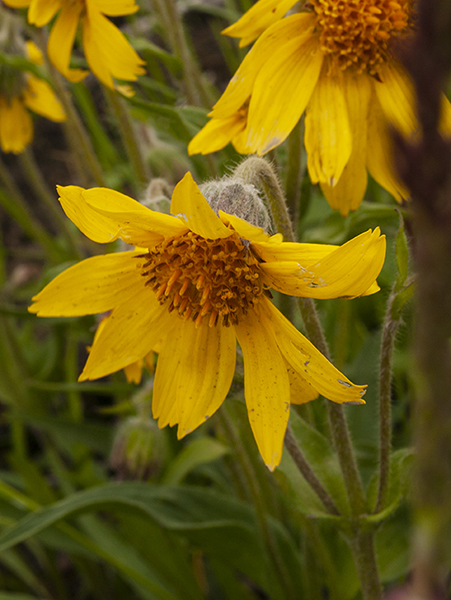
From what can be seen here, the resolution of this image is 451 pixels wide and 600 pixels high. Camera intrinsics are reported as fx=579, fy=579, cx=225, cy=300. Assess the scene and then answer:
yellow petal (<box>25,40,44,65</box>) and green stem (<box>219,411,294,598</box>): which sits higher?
yellow petal (<box>25,40,44,65</box>)

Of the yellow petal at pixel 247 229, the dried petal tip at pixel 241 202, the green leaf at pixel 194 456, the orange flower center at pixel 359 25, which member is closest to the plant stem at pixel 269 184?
the dried petal tip at pixel 241 202

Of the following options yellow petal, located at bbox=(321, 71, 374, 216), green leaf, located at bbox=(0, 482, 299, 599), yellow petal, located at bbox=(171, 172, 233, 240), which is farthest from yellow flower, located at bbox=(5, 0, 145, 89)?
green leaf, located at bbox=(0, 482, 299, 599)

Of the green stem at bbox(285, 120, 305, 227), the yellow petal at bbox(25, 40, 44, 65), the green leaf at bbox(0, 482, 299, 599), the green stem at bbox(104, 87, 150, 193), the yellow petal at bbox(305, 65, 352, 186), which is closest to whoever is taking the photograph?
the yellow petal at bbox(305, 65, 352, 186)

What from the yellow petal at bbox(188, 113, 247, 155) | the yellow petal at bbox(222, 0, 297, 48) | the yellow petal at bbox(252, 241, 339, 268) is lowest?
the yellow petal at bbox(252, 241, 339, 268)

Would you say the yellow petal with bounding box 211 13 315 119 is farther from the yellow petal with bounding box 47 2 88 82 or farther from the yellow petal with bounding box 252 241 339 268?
the yellow petal with bounding box 47 2 88 82

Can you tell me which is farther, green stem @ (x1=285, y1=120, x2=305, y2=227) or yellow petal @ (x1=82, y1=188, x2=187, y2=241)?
green stem @ (x1=285, y1=120, x2=305, y2=227)

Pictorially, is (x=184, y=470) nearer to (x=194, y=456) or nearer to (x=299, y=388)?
(x=194, y=456)

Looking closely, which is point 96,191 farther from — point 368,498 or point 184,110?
point 368,498

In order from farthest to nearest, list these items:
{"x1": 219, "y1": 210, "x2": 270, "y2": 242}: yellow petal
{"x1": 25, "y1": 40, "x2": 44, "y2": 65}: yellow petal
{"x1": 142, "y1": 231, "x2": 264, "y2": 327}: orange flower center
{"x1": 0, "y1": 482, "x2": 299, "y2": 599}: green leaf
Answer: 1. {"x1": 25, "y1": 40, "x2": 44, "y2": 65}: yellow petal
2. {"x1": 0, "y1": 482, "x2": 299, "y2": 599}: green leaf
3. {"x1": 142, "y1": 231, "x2": 264, "y2": 327}: orange flower center
4. {"x1": 219, "y1": 210, "x2": 270, "y2": 242}: yellow petal

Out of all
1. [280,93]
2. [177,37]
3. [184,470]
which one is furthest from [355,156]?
[184,470]
